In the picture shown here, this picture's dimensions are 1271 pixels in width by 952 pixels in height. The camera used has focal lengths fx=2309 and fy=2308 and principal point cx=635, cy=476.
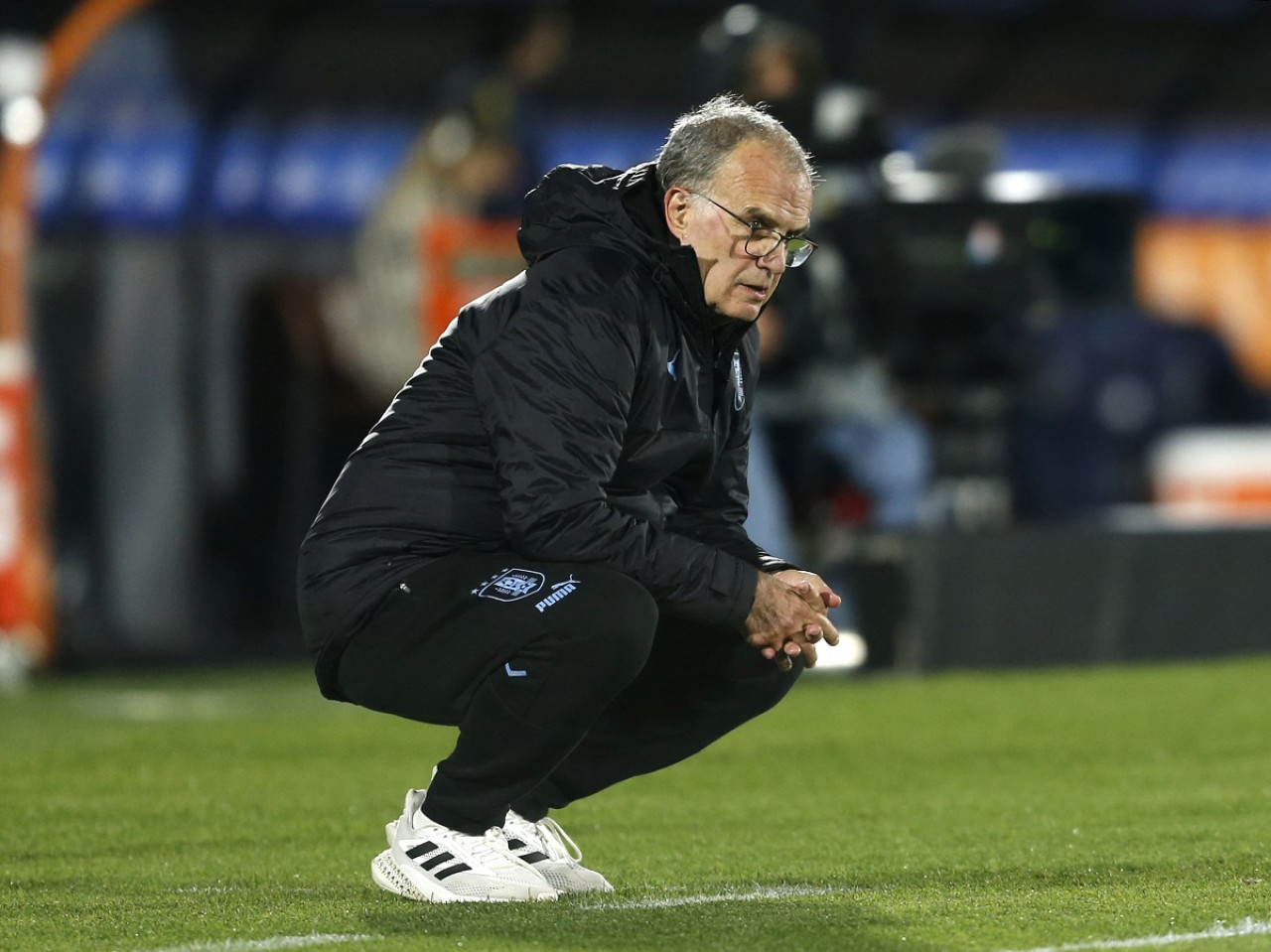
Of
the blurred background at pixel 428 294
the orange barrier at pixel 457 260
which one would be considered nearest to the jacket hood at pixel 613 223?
the blurred background at pixel 428 294

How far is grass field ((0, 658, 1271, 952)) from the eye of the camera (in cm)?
352

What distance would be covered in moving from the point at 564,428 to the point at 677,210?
17.7 inches

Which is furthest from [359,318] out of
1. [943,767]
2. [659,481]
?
[659,481]

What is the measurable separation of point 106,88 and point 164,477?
5.27ft

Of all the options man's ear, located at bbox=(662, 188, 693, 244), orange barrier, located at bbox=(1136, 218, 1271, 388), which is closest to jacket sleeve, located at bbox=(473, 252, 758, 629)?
man's ear, located at bbox=(662, 188, 693, 244)

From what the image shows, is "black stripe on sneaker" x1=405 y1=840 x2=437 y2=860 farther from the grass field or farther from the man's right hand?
the man's right hand

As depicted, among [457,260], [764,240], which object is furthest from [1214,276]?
[764,240]

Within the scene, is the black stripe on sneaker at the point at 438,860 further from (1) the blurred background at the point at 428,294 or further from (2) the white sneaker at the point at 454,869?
(1) the blurred background at the point at 428,294

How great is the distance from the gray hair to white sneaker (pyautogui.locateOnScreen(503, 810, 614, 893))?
114 cm

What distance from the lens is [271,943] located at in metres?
3.38

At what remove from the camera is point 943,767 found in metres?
5.79

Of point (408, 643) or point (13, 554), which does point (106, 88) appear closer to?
point (13, 554)

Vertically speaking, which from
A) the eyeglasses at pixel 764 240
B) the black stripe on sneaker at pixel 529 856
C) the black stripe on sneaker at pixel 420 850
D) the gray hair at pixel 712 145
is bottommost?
the black stripe on sneaker at pixel 529 856

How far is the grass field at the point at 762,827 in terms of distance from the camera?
3521 millimetres
